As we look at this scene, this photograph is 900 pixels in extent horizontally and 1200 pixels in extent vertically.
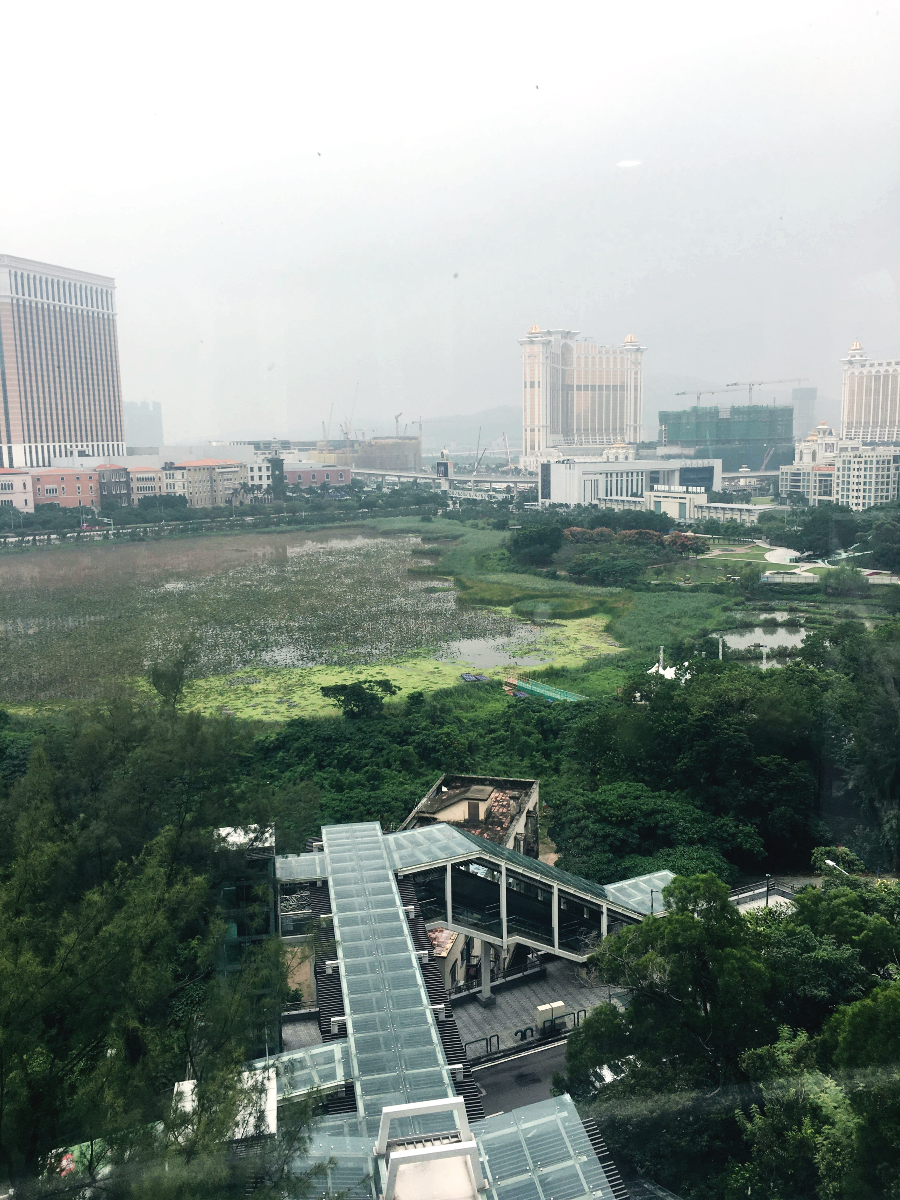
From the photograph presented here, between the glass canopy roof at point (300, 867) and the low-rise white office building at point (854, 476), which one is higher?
the low-rise white office building at point (854, 476)

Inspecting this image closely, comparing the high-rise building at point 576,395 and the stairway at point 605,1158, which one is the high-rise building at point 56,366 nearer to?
the high-rise building at point 576,395

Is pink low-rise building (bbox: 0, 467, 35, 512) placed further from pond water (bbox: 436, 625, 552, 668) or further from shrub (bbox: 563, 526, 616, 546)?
pond water (bbox: 436, 625, 552, 668)

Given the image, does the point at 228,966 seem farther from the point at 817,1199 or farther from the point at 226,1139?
the point at 817,1199

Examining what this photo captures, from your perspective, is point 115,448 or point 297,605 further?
point 115,448

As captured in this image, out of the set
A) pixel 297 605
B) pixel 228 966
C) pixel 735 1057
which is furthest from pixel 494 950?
pixel 297 605

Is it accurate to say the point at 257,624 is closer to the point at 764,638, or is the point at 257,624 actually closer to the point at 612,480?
the point at 764,638

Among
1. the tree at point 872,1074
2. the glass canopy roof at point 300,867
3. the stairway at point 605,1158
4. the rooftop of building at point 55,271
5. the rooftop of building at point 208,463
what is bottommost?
the stairway at point 605,1158

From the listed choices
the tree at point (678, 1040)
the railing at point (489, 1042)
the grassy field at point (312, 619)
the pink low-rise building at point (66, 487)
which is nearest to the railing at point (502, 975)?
the railing at point (489, 1042)
